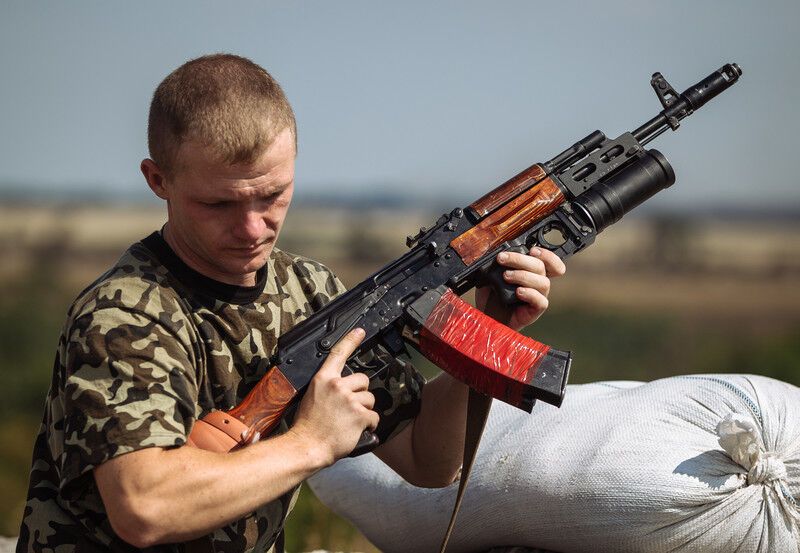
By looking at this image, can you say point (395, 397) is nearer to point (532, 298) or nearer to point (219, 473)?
point (532, 298)

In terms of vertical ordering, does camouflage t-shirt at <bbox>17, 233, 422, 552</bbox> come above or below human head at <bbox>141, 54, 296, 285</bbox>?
below

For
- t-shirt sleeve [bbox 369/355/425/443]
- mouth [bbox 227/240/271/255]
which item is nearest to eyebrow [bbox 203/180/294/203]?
mouth [bbox 227/240/271/255]

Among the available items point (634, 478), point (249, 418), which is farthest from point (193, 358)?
point (634, 478)

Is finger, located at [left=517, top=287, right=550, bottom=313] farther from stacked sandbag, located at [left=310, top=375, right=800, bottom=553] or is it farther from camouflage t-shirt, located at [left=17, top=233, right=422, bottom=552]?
stacked sandbag, located at [left=310, top=375, right=800, bottom=553]

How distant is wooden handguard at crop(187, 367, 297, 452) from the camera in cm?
203

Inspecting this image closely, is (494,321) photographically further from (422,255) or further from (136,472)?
(136,472)

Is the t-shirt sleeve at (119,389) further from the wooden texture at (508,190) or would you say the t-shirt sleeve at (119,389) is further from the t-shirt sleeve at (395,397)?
the wooden texture at (508,190)

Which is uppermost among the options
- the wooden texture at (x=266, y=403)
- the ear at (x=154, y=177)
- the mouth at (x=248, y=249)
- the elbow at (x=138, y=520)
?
the ear at (x=154, y=177)

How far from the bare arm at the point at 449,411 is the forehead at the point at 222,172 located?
591mm

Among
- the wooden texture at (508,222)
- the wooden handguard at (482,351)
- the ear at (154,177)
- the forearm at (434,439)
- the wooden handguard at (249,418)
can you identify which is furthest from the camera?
the forearm at (434,439)

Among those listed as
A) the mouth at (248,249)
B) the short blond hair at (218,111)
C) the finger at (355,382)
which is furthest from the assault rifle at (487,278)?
the short blond hair at (218,111)

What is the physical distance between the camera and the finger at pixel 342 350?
2.14 meters

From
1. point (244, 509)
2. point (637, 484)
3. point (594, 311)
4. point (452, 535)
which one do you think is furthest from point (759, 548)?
point (594, 311)

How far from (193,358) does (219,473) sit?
1.02ft
